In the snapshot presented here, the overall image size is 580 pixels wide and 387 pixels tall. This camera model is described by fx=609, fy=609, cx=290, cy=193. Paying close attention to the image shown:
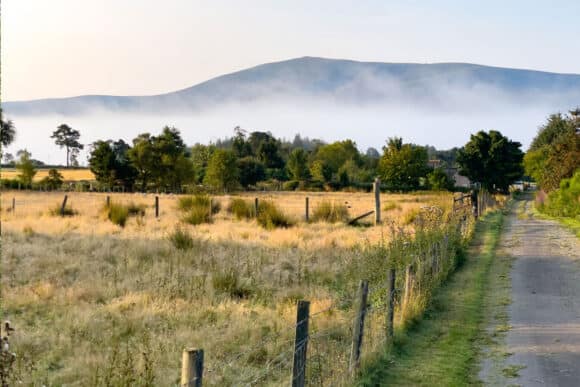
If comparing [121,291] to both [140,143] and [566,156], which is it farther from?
[140,143]

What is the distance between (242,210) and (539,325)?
59.5ft

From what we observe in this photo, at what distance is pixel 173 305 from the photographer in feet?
33.8

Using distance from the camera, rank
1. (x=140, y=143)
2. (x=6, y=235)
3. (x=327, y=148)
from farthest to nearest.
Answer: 1. (x=327, y=148)
2. (x=140, y=143)
3. (x=6, y=235)

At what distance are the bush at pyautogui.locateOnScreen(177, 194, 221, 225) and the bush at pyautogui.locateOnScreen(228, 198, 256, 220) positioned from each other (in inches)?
43.2

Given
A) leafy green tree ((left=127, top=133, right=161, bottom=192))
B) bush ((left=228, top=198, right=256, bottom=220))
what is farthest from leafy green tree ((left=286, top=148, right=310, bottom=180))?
bush ((left=228, top=198, right=256, bottom=220))

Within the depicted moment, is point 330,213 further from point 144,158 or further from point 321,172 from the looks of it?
point 321,172

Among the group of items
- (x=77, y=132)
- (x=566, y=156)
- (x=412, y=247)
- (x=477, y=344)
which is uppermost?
(x=77, y=132)

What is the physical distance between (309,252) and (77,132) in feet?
→ 434

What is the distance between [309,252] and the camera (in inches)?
658

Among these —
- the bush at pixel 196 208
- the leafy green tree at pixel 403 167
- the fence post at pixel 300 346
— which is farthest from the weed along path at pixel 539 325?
the leafy green tree at pixel 403 167

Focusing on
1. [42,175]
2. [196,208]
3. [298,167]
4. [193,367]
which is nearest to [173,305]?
[193,367]

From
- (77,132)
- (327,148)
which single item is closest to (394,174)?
(327,148)

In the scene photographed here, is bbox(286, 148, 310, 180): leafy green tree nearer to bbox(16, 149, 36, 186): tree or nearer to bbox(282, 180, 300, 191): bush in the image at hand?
bbox(282, 180, 300, 191): bush

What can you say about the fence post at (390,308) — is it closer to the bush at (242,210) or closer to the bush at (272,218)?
the bush at (272,218)
